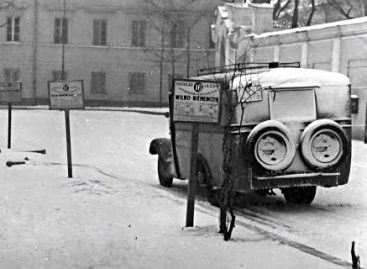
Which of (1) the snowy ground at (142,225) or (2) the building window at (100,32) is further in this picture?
(2) the building window at (100,32)

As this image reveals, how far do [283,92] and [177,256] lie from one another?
4.42 meters

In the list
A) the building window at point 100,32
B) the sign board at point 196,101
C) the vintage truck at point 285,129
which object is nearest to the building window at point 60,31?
the building window at point 100,32

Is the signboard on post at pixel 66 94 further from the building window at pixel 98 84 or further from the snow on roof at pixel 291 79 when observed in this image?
the building window at pixel 98 84

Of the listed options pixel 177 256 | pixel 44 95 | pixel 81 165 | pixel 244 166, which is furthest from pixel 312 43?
pixel 44 95

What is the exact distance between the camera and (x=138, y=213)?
1145cm

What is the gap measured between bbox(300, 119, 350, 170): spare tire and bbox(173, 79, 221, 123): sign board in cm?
239

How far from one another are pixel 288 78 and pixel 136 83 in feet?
146

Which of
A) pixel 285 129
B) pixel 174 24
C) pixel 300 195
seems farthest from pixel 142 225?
pixel 174 24

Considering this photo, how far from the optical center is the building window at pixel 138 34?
5659 cm

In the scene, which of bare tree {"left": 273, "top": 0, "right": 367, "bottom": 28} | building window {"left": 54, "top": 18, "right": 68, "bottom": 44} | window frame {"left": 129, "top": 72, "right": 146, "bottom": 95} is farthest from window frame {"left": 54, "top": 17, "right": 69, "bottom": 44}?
bare tree {"left": 273, "top": 0, "right": 367, "bottom": 28}

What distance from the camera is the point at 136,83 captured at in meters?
56.3

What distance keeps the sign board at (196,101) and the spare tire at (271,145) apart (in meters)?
1.85

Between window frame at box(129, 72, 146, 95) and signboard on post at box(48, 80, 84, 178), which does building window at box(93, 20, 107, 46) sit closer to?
window frame at box(129, 72, 146, 95)

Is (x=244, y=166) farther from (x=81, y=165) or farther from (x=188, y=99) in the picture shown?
(x=81, y=165)
